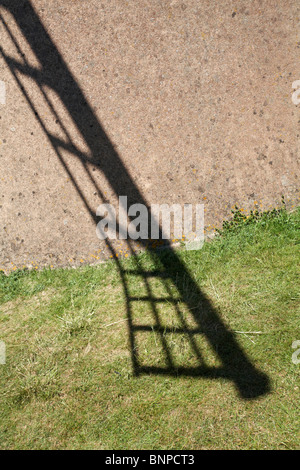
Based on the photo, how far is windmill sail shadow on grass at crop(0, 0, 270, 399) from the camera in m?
3.59

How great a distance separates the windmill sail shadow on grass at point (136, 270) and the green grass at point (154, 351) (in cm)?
3

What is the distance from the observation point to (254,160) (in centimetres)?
501

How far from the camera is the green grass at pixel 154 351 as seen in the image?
9.95ft

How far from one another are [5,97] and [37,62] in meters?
0.65

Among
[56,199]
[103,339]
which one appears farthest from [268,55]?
[103,339]
